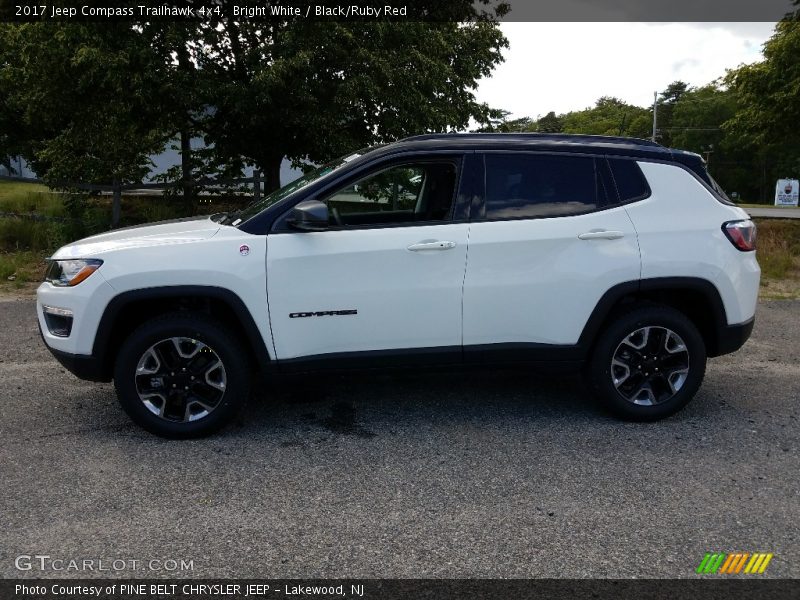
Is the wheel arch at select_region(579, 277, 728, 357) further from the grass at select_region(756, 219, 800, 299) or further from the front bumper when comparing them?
the grass at select_region(756, 219, 800, 299)

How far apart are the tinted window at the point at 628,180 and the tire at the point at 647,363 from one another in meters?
0.73

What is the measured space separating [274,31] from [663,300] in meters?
10.1

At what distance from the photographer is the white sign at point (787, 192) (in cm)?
5669

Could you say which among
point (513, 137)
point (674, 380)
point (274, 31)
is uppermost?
point (274, 31)

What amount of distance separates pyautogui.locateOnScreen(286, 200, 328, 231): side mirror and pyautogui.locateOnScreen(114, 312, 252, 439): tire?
796mm

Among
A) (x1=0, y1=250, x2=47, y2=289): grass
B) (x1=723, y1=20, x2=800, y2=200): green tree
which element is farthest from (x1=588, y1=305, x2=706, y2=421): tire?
(x1=723, y1=20, x2=800, y2=200): green tree

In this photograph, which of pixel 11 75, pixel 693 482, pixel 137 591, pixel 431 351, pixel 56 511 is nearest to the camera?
pixel 137 591

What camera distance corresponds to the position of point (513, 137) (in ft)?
15.4

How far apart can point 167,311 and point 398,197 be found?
5.49 feet

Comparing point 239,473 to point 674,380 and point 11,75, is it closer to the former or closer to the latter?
point 674,380

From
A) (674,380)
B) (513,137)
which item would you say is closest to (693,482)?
(674,380)

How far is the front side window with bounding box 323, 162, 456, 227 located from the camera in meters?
4.46

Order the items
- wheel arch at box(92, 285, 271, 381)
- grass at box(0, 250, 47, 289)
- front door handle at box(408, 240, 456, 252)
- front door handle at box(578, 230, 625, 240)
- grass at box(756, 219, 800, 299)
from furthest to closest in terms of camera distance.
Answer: grass at box(756, 219, 800, 299) < grass at box(0, 250, 47, 289) < front door handle at box(578, 230, 625, 240) < front door handle at box(408, 240, 456, 252) < wheel arch at box(92, 285, 271, 381)

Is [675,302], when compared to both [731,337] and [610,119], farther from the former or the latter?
[610,119]
